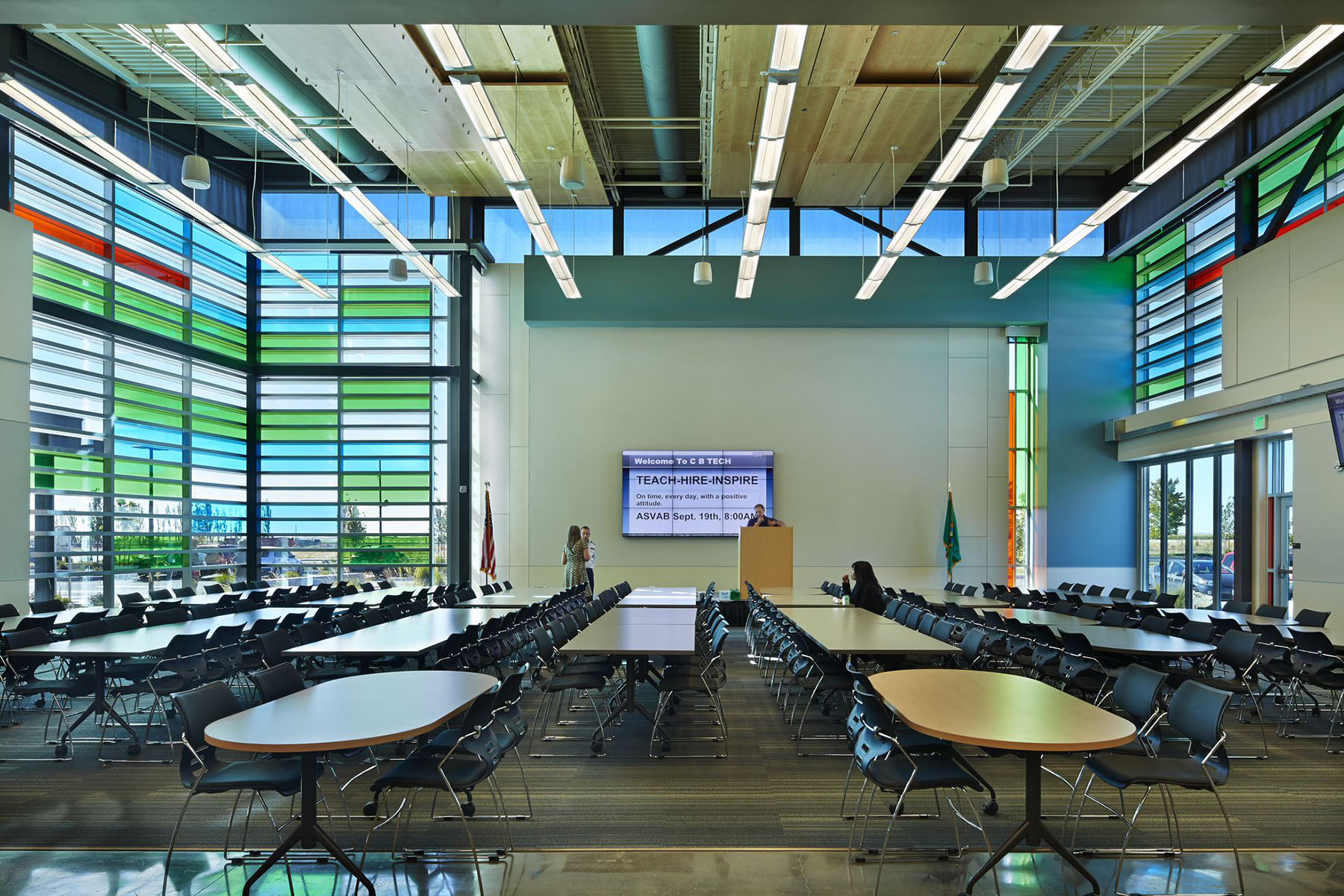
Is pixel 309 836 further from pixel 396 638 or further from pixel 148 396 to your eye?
pixel 148 396

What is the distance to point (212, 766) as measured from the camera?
3637 millimetres

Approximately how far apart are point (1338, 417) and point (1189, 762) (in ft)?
23.4

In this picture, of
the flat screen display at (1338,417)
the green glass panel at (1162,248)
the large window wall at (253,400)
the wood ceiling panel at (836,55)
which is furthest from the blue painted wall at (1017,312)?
the wood ceiling panel at (836,55)

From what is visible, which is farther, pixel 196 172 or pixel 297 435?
pixel 297 435

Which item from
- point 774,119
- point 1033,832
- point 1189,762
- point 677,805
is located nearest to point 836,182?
point 774,119

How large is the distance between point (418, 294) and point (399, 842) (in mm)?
11848

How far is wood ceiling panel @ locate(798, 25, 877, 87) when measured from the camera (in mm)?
7625

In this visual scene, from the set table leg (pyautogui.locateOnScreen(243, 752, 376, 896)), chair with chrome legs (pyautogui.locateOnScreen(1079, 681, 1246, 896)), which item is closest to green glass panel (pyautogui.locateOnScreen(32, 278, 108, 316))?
table leg (pyautogui.locateOnScreen(243, 752, 376, 896))

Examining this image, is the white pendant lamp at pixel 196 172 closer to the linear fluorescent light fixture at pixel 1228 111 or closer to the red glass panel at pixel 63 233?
the red glass panel at pixel 63 233

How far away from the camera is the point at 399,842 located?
4051 mm

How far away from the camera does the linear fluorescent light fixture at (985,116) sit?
5.46 meters

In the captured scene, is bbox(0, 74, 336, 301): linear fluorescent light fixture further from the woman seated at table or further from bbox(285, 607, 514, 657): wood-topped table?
the woman seated at table

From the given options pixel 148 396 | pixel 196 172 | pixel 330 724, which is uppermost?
pixel 196 172

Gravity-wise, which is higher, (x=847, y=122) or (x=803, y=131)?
(x=803, y=131)
